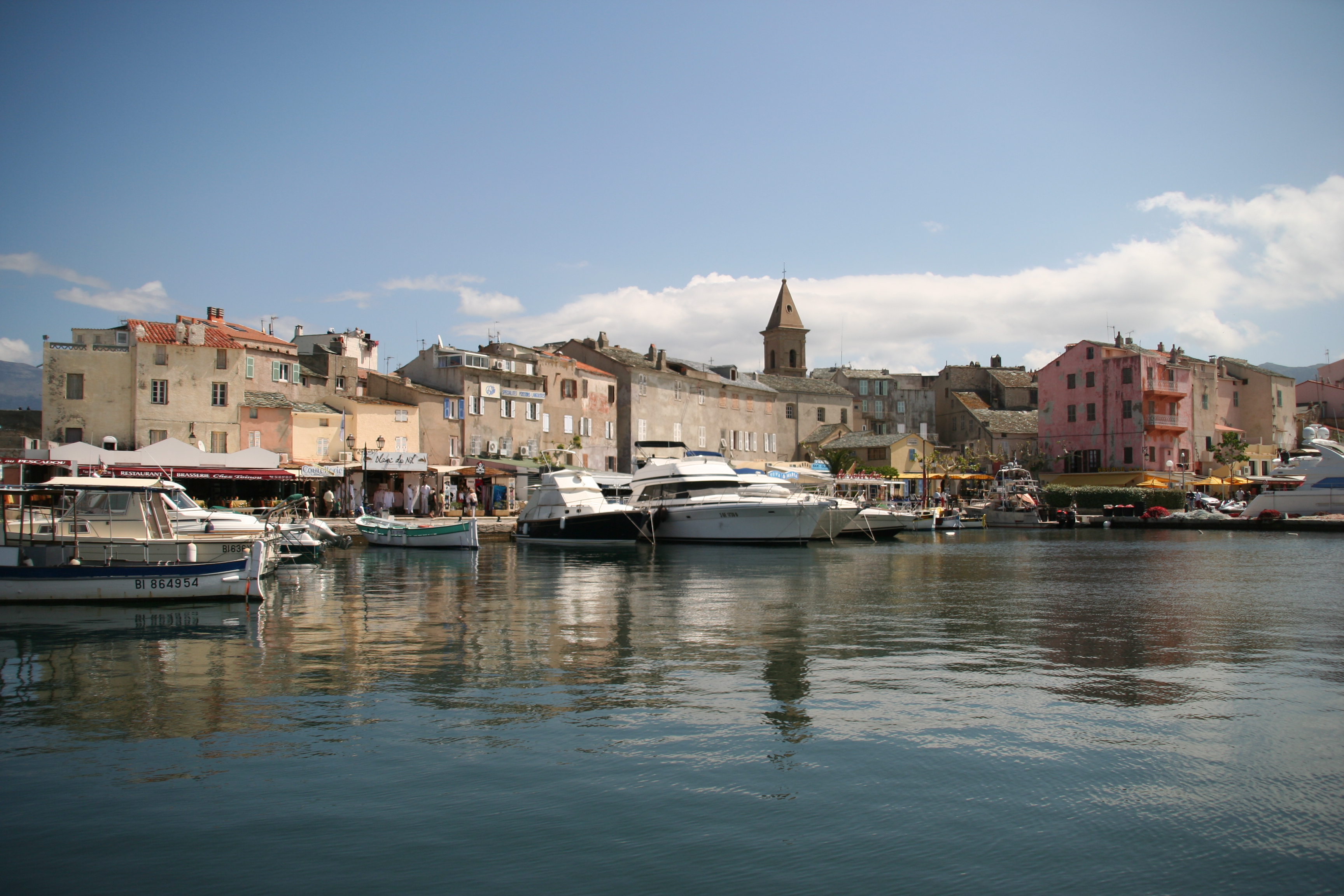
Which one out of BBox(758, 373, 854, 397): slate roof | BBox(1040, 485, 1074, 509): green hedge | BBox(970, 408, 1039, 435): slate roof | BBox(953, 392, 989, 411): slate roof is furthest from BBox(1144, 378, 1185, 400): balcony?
BBox(758, 373, 854, 397): slate roof

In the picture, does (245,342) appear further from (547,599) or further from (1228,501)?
(1228,501)

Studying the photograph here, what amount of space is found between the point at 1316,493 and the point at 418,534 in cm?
5086

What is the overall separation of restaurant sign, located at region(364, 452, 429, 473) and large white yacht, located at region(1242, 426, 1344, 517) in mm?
48407

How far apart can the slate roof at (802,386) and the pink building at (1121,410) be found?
1720 centimetres

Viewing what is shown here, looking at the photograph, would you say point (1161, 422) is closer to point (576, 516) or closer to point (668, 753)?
point (576, 516)

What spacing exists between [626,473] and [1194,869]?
190ft

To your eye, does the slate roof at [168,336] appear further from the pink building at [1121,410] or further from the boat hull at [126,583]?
the pink building at [1121,410]

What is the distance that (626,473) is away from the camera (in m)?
64.4

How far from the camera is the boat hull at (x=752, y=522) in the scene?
40719 millimetres

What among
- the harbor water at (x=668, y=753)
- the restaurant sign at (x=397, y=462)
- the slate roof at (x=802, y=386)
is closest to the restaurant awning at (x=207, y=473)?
the restaurant sign at (x=397, y=462)

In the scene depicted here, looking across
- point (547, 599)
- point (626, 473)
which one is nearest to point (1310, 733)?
point (547, 599)

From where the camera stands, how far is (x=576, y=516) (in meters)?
41.2

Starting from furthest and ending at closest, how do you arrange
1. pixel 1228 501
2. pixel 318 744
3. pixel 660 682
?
pixel 1228 501 → pixel 660 682 → pixel 318 744

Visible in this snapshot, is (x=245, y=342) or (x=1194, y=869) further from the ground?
(x=245, y=342)
